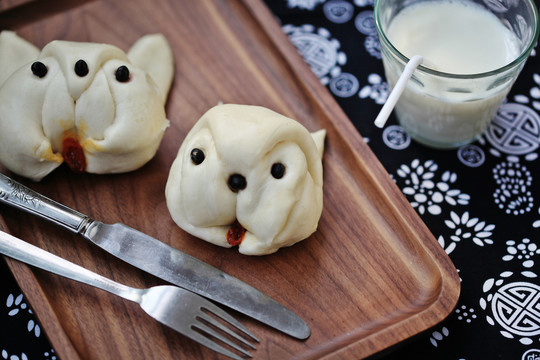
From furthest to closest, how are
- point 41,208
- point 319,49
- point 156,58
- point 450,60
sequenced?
point 319,49, point 156,58, point 450,60, point 41,208

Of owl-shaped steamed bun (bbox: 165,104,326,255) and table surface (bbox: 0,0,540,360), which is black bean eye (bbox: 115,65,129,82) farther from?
table surface (bbox: 0,0,540,360)

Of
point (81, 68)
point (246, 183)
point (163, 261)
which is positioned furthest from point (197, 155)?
point (81, 68)

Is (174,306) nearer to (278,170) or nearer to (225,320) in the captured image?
(225,320)

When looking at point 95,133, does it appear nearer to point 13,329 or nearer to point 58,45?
point 58,45

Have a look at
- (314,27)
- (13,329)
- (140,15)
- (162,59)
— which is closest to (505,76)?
(314,27)

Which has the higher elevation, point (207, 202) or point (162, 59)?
point (162, 59)

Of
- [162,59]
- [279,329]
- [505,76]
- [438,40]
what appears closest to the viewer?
[279,329]

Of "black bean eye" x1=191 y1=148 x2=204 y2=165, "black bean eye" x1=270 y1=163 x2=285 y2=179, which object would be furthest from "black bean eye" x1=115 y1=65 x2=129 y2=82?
"black bean eye" x1=270 y1=163 x2=285 y2=179
